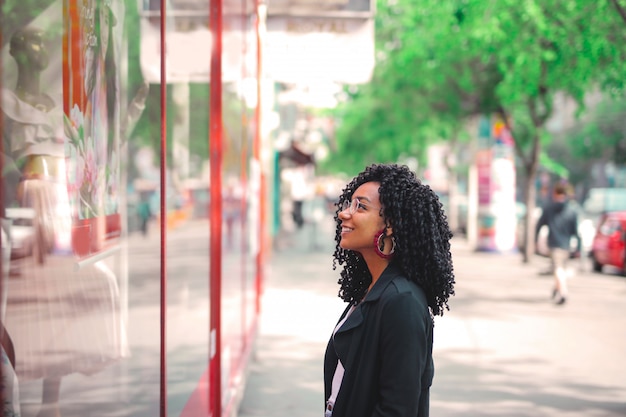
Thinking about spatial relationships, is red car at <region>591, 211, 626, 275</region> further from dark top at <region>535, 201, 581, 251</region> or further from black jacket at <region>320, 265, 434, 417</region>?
black jacket at <region>320, 265, 434, 417</region>

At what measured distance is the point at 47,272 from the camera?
2736 millimetres

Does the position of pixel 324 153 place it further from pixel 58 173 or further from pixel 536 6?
pixel 58 173

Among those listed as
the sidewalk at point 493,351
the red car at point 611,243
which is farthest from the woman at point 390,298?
the red car at point 611,243

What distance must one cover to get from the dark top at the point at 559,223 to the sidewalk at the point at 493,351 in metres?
0.96

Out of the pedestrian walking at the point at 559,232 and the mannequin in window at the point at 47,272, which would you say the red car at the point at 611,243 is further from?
the mannequin in window at the point at 47,272

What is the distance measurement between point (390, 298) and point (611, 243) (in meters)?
17.1

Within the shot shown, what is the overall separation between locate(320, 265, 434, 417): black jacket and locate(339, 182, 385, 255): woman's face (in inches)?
4.7

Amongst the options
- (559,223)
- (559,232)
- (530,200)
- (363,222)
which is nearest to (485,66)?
(530,200)

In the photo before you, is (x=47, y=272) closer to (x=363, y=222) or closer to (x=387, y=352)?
(x=363, y=222)

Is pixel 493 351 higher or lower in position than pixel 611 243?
lower

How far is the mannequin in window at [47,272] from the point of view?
2.26 m

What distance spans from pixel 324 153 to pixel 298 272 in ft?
129

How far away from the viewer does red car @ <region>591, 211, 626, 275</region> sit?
17.9 meters

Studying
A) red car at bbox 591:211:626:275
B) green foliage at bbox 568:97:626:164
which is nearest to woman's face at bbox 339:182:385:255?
red car at bbox 591:211:626:275
